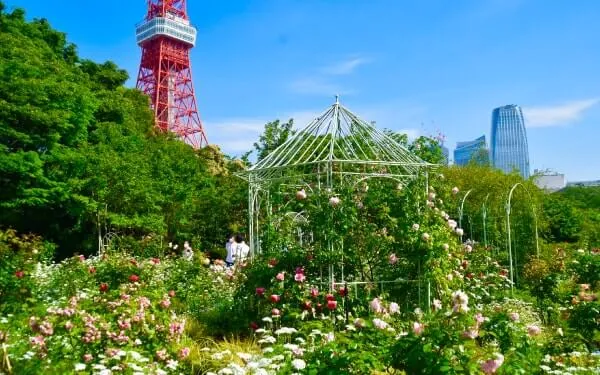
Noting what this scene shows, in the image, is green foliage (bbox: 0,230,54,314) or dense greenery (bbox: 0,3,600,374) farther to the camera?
green foliage (bbox: 0,230,54,314)

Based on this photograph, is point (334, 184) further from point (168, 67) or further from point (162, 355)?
point (168, 67)

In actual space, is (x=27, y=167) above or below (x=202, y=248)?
above

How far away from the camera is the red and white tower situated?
46344 millimetres

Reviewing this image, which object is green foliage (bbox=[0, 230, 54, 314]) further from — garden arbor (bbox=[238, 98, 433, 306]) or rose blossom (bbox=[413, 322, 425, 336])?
rose blossom (bbox=[413, 322, 425, 336])

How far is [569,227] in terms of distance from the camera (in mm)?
19062

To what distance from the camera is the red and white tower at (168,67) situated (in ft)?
152

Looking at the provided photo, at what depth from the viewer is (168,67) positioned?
49.2 m

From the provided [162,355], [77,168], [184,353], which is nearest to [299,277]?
[184,353]

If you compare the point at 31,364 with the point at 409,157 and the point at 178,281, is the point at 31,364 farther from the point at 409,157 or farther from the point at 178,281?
the point at 409,157

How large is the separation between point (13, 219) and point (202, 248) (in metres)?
6.03

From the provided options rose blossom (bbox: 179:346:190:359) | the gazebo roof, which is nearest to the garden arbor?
the gazebo roof

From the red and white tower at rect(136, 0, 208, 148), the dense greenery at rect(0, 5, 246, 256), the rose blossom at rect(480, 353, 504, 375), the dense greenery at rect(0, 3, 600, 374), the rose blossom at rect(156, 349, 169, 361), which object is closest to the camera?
the rose blossom at rect(480, 353, 504, 375)

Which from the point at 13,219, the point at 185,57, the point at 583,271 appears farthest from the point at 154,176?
the point at 185,57

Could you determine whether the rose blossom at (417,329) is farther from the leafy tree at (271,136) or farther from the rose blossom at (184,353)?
the leafy tree at (271,136)
